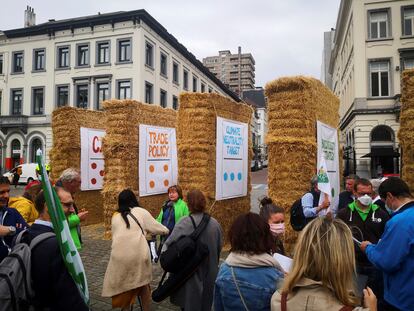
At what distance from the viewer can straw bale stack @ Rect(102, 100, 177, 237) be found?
361 inches

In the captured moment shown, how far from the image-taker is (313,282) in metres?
1.88

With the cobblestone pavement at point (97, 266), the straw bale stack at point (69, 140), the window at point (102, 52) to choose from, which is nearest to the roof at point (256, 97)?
the window at point (102, 52)

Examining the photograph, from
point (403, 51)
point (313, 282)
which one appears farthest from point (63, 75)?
point (313, 282)

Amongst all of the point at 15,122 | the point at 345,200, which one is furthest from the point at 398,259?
the point at 15,122

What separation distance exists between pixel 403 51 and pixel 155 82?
21.0 m

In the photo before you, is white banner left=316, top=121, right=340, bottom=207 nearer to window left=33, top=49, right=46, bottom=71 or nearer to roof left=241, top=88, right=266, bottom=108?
window left=33, top=49, right=46, bottom=71

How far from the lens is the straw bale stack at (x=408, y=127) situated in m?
7.11

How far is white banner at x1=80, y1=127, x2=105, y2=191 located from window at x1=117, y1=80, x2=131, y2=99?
21.0m

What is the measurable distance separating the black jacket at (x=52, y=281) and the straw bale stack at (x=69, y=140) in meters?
9.51

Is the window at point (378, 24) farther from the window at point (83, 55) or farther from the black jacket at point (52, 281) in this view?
the black jacket at point (52, 281)

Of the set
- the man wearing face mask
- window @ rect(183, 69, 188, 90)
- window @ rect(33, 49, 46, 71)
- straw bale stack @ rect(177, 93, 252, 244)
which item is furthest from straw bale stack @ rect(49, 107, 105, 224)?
window @ rect(183, 69, 188, 90)

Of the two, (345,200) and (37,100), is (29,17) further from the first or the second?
(345,200)

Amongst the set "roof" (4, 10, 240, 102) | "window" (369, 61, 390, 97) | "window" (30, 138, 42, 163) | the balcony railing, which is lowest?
"window" (30, 138, 42, 163)

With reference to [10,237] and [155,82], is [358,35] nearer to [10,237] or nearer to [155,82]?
[155,82]
